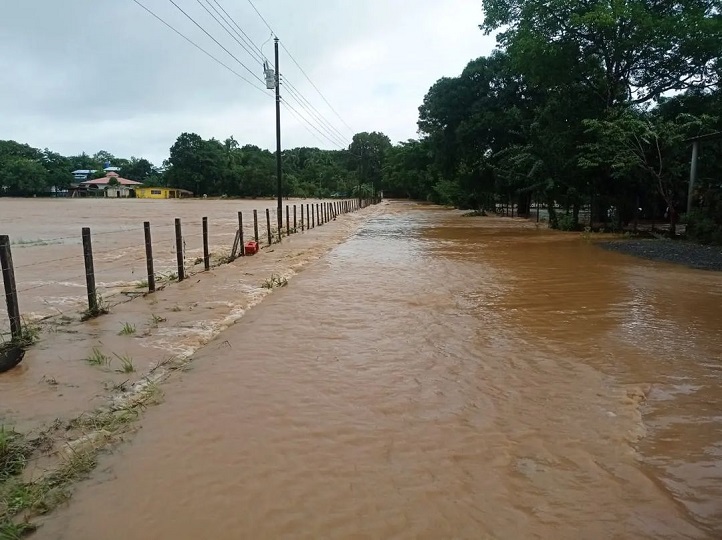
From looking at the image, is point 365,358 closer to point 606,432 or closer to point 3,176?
point 606,432

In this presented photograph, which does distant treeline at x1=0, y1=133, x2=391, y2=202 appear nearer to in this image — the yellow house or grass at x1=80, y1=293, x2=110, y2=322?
the yellow house

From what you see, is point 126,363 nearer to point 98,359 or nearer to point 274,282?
point 98,359

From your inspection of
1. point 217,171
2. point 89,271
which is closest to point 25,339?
point 89,271

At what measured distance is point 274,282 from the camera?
10555 mm

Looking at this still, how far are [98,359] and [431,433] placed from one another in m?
3.70

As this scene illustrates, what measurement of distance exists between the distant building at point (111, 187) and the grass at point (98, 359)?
9914cm

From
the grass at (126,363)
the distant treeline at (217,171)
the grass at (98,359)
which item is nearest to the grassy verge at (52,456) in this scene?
the grass at (126,363)

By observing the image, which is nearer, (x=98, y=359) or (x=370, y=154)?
(x=98, y=359)

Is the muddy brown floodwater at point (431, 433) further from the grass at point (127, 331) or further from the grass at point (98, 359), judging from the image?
the grass at point (127, 331)

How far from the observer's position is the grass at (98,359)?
5.52 meters

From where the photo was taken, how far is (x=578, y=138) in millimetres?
22094

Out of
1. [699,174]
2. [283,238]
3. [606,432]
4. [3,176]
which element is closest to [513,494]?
[606,432]

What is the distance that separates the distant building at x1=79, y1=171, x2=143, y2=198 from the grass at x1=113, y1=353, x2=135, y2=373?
326 ft

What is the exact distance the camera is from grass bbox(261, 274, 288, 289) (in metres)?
10.1
